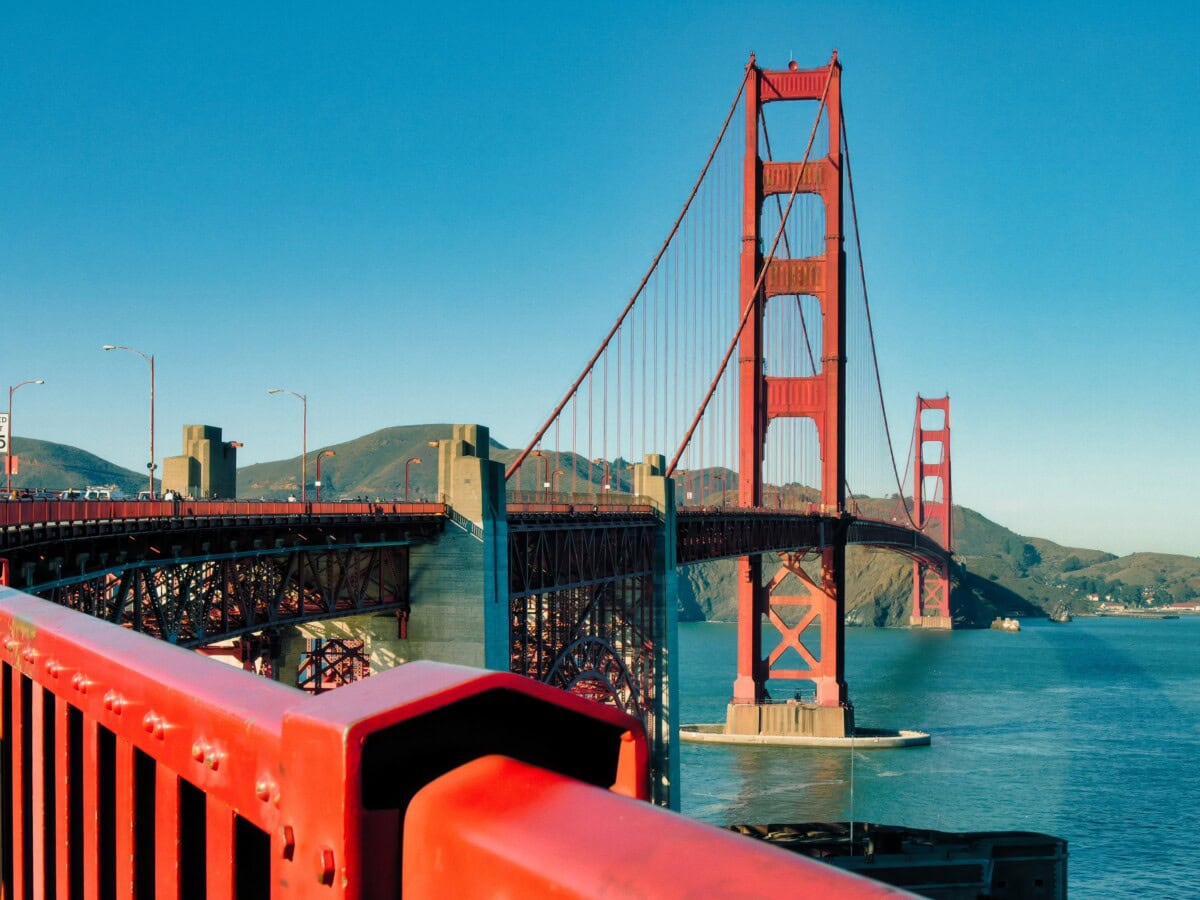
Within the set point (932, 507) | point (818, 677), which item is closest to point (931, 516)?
point (932, 507)

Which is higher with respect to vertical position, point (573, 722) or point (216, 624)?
point (573, 722)

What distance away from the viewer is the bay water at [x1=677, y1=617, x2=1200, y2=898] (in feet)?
155

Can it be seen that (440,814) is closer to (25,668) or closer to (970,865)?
(25,668)

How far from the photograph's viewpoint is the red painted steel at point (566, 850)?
1237 millimetres

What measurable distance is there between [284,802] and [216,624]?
987 inches

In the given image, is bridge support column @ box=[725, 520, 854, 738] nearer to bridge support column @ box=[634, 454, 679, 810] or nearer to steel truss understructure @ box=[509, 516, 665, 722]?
bridge support column @ box=[634, 454, 679, 810]

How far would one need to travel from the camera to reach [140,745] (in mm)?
2740

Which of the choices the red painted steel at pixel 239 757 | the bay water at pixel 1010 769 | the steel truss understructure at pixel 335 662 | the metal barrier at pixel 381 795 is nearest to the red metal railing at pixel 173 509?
the steel truss understructure at pixel 335 662

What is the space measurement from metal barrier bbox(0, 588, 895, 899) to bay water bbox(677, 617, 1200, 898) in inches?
1574

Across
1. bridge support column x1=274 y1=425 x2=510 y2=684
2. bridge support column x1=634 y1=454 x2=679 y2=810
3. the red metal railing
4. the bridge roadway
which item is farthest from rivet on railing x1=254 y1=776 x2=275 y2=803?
bridge support column x1=634 y1=454 x2=679 y2=810

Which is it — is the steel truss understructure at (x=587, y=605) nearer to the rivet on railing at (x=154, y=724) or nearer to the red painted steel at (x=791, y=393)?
the red painted steel at (x=791, y=393)

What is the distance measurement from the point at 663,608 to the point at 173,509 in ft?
87.3

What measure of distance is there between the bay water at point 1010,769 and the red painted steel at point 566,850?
4104cm

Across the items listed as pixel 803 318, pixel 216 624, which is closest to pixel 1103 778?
pixel 803 318
